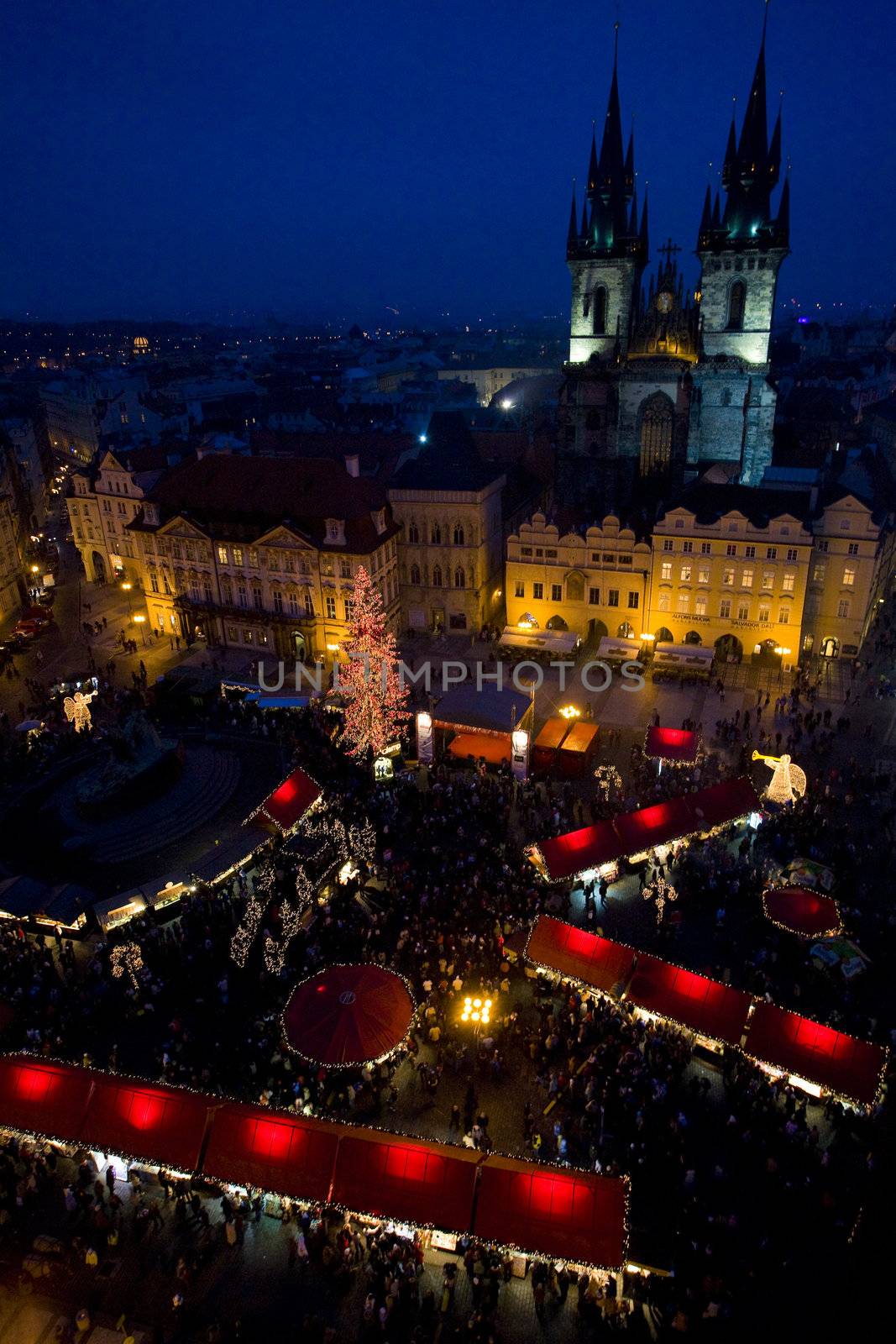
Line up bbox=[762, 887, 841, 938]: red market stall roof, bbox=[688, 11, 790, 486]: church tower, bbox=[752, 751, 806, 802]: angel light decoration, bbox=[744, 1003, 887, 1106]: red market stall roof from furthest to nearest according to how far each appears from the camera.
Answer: bbox=[688, 11, 790, 486]: church tower → bbox=[752, 751, 806, 802]: angel light decoration → bbox=[762, 887, 841, 938]: red market stall roof → bbox=[744, 1003, 887, 1106]: red market stall roof

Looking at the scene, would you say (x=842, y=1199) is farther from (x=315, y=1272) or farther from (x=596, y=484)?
(x=596, y=484)

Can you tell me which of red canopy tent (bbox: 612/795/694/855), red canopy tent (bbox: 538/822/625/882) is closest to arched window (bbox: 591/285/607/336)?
red canopy tent (bbox: 612/795/694/855)

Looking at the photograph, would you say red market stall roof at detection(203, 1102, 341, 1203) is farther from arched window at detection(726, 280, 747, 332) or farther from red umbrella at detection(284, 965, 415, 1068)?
arched window at detection(726, 280, 747, 332)

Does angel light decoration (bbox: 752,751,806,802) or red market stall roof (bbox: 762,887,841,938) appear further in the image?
angel light decoration (bbox: 752,751,806,802)

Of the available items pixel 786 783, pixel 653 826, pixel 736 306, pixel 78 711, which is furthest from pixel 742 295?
pixel 78 711

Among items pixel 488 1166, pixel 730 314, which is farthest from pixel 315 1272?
pixel 730 314

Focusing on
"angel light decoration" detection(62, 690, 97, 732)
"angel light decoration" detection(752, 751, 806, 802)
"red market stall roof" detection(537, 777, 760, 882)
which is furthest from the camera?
"angel light decoration" detection(62, 690, 97, 732)

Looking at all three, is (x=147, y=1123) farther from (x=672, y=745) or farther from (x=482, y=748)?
(x=672, y=745)
